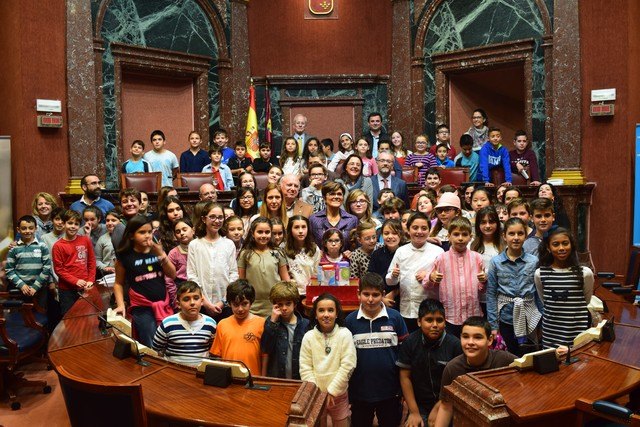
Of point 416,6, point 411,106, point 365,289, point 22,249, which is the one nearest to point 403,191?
point 365,289

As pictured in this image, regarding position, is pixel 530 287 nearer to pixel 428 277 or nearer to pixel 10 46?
pixel 428 277

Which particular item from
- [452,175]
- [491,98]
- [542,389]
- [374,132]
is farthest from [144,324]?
[491,98]

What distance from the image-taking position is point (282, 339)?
411 centimetres

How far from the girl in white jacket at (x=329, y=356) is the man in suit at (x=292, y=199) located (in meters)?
2.34

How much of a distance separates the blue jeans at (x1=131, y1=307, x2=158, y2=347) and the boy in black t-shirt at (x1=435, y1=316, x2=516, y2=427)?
1933 millimetres

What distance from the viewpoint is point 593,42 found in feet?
29.8

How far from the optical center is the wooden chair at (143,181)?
8.38 meters

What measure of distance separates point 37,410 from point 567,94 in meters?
7.47

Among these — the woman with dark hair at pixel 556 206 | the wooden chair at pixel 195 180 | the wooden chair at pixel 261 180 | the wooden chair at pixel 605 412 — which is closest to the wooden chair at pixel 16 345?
the wooden chair at pixel 195 180

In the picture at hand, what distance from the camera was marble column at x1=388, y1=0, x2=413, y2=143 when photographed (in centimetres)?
1148

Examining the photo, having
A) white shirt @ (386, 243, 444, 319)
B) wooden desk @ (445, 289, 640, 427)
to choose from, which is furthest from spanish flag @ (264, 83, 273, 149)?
wooden desk @ (445, 289, 640, 427)

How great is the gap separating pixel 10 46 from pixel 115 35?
1.59 metres

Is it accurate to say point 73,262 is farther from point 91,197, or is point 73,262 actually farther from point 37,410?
point 91,197

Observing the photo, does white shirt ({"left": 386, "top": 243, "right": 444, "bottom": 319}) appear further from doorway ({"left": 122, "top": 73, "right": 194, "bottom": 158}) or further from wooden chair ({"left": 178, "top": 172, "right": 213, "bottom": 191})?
doorway ({"left": 122, "top": 73, "right": 194, "bottom": 158})
